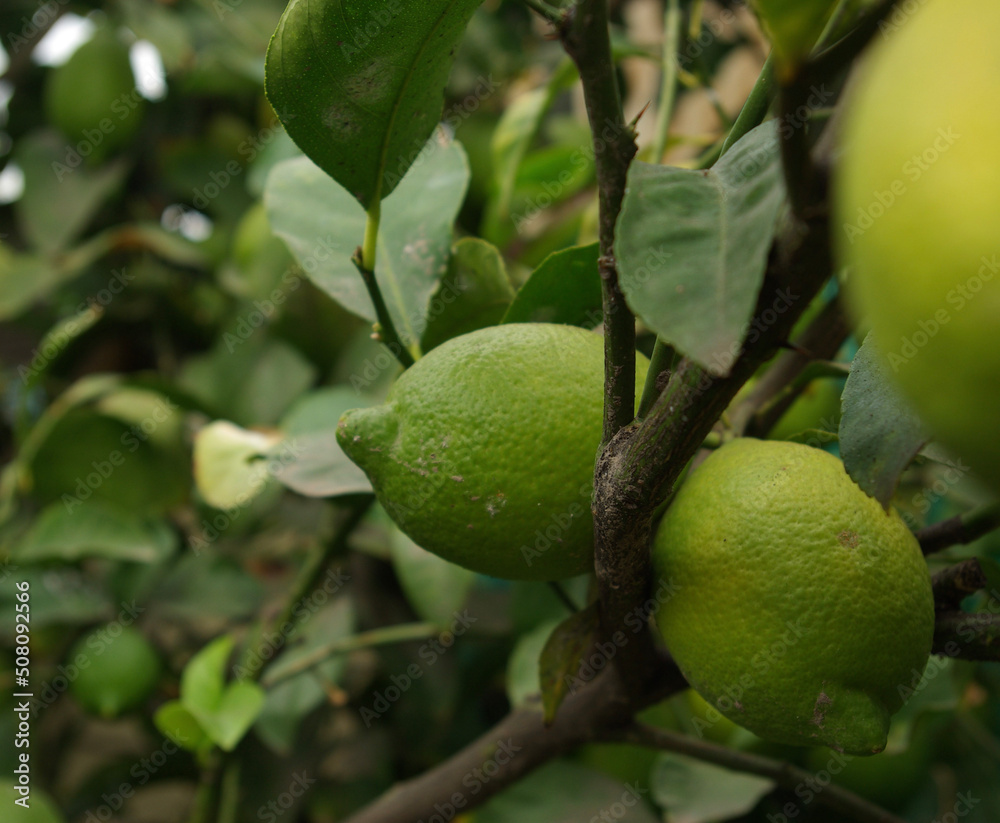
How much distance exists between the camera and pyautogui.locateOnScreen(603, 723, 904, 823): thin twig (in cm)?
48

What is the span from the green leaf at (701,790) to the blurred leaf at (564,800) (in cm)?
5

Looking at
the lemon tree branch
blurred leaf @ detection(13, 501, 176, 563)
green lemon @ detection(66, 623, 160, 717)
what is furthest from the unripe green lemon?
the lemon tree branch

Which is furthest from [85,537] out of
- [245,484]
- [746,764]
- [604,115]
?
[604,115]

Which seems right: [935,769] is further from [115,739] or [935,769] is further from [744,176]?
[115,739]

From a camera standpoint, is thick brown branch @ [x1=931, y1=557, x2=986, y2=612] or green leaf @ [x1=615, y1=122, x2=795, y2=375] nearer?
green leaf @ [x1=615, y1=122, x2=795, y2=375]

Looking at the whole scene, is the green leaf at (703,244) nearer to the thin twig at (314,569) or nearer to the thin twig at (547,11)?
the thin twig at (547,11)

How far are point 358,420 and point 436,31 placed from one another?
0.16 m

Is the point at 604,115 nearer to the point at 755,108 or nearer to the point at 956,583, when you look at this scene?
the point at 755,108

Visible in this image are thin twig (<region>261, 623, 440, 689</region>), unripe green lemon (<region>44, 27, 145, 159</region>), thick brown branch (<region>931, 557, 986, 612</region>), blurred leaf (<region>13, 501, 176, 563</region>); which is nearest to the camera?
thick brown branch (<region>931, 557, 986, 612</region>)

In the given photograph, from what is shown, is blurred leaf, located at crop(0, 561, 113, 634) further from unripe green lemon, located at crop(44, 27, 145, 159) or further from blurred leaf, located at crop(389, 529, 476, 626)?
unripe green lemon, located at crop(44, 27, 145, 159)

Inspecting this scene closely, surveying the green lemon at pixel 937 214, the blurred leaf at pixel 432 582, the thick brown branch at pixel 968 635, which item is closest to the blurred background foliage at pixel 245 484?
the blurred leaf at pixel 432 582

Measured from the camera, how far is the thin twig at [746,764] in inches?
19.1

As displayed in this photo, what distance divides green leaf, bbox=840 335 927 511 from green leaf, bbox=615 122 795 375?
7 centimetres

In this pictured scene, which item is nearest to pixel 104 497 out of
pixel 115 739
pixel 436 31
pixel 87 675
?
pixel 87 675
